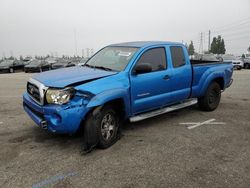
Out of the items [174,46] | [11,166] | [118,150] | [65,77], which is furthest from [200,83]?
[11,166]

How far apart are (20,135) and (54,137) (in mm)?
710

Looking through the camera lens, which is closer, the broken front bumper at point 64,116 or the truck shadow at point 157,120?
the broken front bumper at point 64,116

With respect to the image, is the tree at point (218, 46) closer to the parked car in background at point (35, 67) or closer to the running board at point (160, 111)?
the parked car in background at point (35, 67)

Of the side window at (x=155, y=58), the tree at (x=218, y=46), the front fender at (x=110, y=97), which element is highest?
the tree at (x=218, y=46)

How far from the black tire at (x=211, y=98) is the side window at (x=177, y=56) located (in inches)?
52.8

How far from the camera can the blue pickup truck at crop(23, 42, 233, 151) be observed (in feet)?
13.1

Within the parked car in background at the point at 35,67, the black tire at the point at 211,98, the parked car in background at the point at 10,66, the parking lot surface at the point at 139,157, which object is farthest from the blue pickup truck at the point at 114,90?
the parked car in background at the point at 10,66

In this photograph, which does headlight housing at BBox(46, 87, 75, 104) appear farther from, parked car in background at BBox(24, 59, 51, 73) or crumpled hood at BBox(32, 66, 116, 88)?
parked car in background at BBox(24, 59, 51, 73)

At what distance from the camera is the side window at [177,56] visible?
5.69 meters

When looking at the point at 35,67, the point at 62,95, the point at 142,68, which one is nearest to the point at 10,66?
the point at 35,67

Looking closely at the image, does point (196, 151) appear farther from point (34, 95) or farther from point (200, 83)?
point (34, 95)

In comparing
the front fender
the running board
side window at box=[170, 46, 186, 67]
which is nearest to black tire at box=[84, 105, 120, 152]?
the front fender

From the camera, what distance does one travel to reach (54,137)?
16.1ft

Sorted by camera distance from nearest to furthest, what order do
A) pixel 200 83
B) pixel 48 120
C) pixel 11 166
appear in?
pixel 11 166 < pixel 48 120 < pixel 200 83
